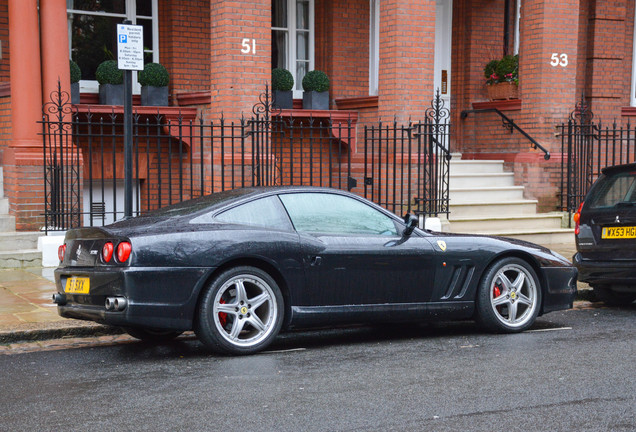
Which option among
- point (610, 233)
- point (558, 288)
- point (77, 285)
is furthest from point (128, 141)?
point (610, 233)

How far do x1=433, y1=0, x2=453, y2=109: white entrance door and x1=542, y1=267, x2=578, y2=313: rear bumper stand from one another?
9108 millimetres

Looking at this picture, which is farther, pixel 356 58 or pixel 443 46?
pixel 443 46

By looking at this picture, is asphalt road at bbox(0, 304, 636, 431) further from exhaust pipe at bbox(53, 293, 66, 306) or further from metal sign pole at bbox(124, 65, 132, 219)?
metal sign pole at bbox(124, 65, 132, 219)

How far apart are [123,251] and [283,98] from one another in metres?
9.00

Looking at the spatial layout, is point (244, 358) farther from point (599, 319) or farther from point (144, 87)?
point (144, 87)

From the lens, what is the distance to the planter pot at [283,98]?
15.2 m

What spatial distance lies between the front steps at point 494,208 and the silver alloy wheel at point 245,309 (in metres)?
7.40

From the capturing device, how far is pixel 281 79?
15086 millimetres

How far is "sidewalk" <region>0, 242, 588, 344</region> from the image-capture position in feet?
25.3

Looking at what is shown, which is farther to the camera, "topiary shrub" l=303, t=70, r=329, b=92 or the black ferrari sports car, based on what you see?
"topiary shrub" l=303, t=70, r=329, b=92

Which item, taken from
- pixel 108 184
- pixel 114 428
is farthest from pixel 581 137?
pixel 114 428

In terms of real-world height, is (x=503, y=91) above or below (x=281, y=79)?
below

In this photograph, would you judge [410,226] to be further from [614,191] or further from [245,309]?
[614,191]

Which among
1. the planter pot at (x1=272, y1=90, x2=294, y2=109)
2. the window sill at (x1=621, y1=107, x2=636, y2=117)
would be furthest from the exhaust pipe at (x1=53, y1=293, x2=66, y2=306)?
the window sill at (x1=621, y1=107, x2=636, y2=117)
